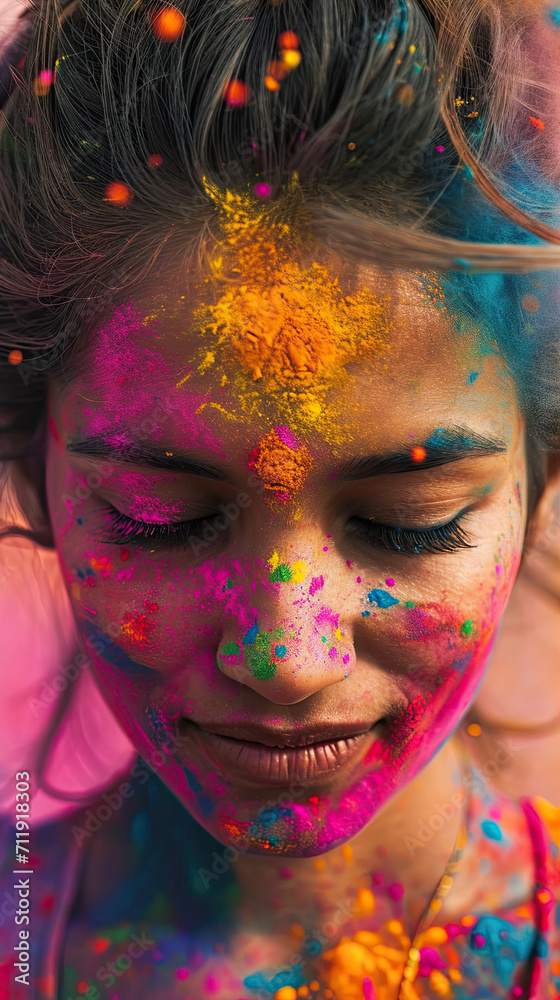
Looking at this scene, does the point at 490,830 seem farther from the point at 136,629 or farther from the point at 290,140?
the point at 290,140

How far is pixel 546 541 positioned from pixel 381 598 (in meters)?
0.62

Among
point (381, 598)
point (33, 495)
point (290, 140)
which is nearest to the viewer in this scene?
point (290, 140)

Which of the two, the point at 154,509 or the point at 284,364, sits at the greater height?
the point at 284,364

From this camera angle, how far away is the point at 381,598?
2.51 ft

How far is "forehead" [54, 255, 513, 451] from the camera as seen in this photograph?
0.67 meters

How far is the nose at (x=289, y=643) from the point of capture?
71 cm

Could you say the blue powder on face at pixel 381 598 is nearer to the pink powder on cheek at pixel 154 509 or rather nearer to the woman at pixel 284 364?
the woman at pixel 284 364

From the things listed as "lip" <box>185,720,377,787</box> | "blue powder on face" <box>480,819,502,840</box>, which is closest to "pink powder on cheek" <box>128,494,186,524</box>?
"lip" <box>185,720,377,787</box>

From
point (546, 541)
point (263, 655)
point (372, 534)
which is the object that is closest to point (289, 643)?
point (263, 655)

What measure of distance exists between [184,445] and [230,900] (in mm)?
713

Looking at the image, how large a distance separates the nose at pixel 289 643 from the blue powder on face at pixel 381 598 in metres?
0.04

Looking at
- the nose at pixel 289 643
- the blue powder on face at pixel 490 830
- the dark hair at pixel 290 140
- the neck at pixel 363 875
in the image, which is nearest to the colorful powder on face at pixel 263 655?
the nose at pixel 289 643

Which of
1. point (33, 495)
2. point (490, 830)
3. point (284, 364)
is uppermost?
point (284, 364)

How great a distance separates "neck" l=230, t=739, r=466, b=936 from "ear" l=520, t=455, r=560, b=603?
354mm
